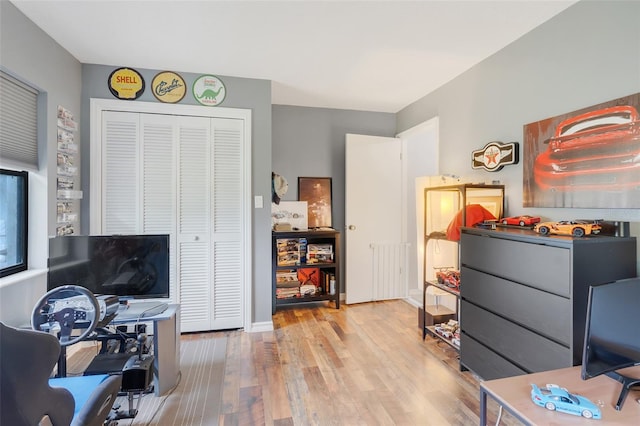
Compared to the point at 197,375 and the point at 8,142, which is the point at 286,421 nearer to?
the point at 197,375

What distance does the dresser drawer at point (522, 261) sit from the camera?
62.7 inches

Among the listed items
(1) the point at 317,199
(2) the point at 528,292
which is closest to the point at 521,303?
(2) the point at 528,292

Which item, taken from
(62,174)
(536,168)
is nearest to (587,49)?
(536,168)

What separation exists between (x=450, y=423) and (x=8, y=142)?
324 centimetres

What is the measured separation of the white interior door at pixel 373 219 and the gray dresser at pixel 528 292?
5.62 feet

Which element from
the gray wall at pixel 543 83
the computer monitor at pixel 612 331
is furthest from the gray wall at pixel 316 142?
the computer monitor at pixel 612 331

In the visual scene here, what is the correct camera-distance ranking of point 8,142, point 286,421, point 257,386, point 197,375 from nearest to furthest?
point 286,421, point 8,142, point 257,386, point 197,375

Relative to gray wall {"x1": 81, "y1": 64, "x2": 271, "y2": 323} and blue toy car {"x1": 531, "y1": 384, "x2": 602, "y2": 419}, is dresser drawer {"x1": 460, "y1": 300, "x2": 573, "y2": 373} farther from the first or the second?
gray wall {"x1": 81, "y1": 64, "x2": 271, "y2": 323}

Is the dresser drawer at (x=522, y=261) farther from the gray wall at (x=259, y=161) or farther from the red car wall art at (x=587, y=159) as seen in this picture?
the gray wall at (x=259, y=161)

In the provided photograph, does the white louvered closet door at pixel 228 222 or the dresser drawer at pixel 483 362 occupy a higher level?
the white louvered closet door at pixel 228 222

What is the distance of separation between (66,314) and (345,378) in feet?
5.82

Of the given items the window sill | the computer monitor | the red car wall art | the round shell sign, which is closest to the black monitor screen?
the window sill

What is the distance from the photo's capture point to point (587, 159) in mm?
1874

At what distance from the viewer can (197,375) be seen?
233 centimetres
